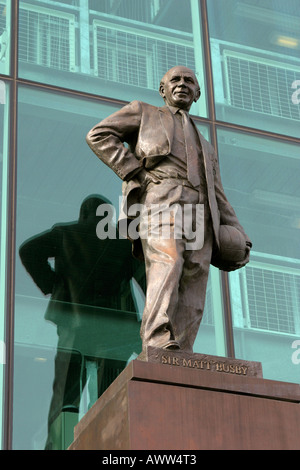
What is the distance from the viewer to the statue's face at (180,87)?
8.89 metres

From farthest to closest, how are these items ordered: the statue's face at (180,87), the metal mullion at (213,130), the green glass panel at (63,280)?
the metal mullion at (213,130) → the green glass panel at (63,280) → the statue's face at (180,87)

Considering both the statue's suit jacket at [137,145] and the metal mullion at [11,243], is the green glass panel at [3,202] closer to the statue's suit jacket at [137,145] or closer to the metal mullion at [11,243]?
the metal mullion at [11,243]

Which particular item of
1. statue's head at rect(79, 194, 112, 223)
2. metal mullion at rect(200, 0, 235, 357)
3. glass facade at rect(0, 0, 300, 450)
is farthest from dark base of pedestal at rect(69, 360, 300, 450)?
statue's head at rect(79, 194, 112, 223)

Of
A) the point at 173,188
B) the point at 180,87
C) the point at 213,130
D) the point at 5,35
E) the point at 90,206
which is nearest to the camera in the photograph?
the point at 173,188

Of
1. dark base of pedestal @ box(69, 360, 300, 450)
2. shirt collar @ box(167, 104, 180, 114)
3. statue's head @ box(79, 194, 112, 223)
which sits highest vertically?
statue's head @ box(79, 194, 112, 223)

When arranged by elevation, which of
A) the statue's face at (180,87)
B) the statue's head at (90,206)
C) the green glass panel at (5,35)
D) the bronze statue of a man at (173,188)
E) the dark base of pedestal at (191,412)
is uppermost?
the green glass panel at (5,35)

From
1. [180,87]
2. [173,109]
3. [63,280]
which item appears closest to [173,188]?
[173,109]

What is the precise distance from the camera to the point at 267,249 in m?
12.4

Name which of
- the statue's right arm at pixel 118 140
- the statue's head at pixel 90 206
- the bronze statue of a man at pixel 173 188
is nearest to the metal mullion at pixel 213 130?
the statue's head at pixel 90 206

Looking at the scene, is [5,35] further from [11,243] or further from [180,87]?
Answer: [180,87]

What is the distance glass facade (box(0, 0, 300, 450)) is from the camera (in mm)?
10672

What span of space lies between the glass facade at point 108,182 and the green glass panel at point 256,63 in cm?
2

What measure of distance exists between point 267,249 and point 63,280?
2592 mm

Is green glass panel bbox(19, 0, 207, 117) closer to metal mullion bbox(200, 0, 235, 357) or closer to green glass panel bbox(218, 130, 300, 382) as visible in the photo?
metal mullion bbox(200, 0, 235, 357)
